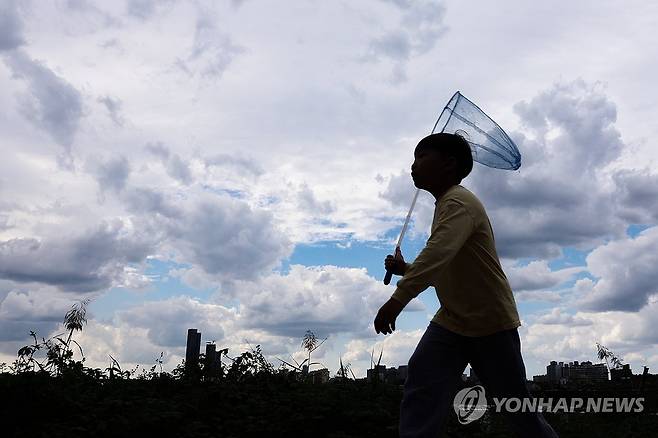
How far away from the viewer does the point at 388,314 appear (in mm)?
3246

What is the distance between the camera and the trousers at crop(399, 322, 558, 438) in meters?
3.62

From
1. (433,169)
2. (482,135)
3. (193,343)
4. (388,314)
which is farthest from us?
(193,343)

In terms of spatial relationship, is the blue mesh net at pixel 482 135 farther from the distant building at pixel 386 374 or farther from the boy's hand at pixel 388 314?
the distant building at pixel 386 374

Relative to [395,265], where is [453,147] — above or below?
above

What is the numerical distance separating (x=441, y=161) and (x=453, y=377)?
45.7 inches

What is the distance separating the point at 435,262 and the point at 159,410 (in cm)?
353

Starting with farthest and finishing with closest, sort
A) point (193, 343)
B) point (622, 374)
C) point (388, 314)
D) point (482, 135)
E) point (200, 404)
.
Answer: point (622, 374)
point (193, 343)
point (200, 404)
point (482, 135)
point (388, 314)

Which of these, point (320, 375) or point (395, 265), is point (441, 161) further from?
point (320, 375)

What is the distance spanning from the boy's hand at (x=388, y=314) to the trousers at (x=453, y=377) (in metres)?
0.60

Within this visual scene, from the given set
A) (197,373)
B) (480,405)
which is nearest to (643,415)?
(480,405)

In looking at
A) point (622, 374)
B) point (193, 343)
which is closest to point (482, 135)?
point (193, 343)

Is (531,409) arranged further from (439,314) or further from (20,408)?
(20,408)

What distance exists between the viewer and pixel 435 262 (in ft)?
10.8

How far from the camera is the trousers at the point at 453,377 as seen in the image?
11.9 feet
